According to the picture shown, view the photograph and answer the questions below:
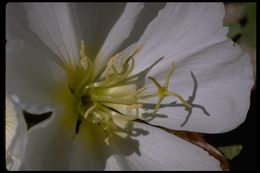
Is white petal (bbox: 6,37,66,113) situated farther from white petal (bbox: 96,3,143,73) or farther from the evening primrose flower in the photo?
white petal (bbox: 96,3,143,73)

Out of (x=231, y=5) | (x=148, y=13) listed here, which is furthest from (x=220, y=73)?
(x=231, y=5)


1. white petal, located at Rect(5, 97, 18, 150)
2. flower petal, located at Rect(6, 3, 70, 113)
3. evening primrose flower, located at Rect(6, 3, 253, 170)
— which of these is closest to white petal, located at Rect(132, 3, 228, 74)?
evening primrose flower, located at Rect(6, 3, 253, 170)

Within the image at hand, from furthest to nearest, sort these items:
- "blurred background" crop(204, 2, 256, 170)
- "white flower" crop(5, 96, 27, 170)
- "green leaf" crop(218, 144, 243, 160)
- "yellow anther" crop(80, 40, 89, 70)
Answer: "blurred background" crop(204, 2, 256, 170) → "green leaf" crop(218, 144, 243, 160) → "yellow anther" crop(80, 40, 89, 70) → "white flower" crop(5, 96, 27, 170)

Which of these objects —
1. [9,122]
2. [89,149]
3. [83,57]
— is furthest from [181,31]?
[9,122]

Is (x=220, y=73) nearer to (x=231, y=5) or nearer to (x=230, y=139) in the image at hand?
(x=230, y=139)

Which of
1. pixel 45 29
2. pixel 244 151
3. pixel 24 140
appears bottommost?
pixel 244 151
